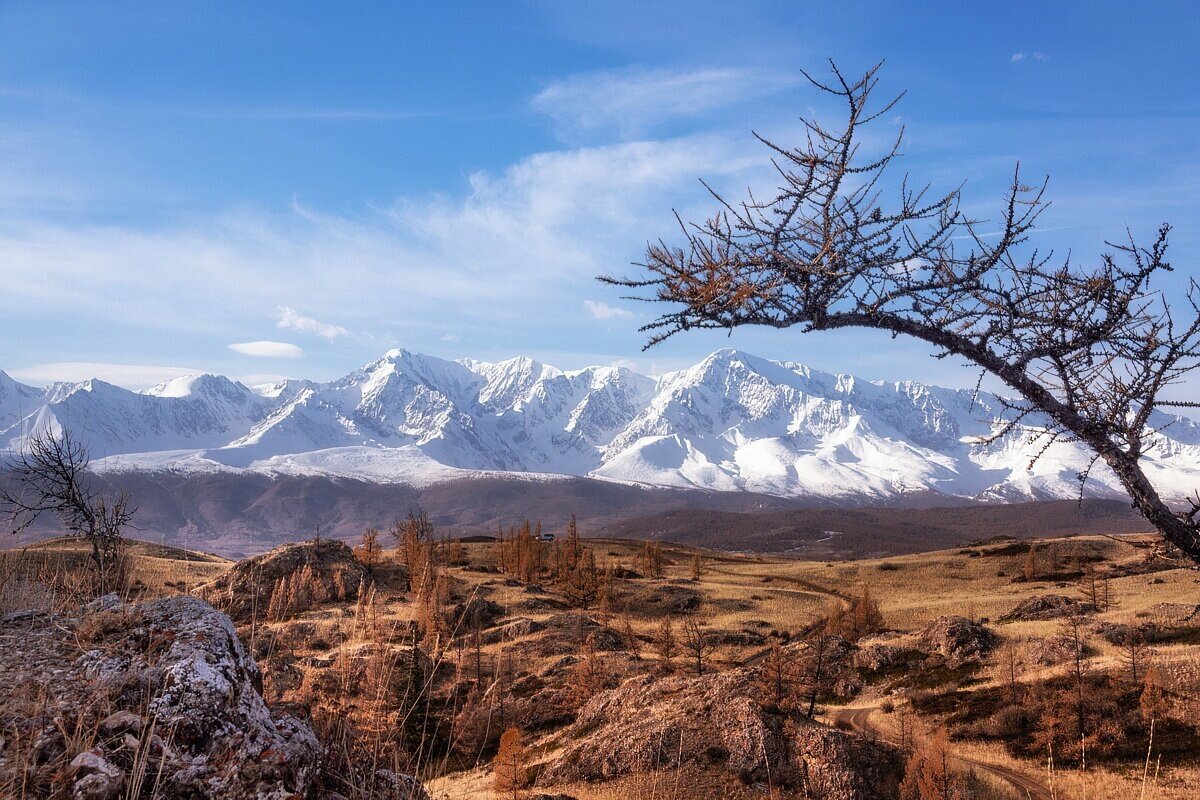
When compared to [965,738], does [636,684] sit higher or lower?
higher

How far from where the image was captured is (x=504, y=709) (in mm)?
23734

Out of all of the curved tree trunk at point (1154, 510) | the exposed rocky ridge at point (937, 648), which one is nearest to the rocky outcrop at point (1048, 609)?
the exposed rocky ridge at point (937, 648)

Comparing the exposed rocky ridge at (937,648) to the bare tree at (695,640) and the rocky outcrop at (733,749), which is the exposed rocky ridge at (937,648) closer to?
the bare tree at (695,640)

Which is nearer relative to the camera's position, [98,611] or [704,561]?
[98,611]

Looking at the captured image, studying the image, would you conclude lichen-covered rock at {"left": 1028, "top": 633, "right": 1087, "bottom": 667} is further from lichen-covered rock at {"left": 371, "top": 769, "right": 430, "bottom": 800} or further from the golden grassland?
lichen-covered rock at {"left": 371, "top": 769, "right": 430, "bottom": 800}

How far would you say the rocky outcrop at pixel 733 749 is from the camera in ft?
42.4

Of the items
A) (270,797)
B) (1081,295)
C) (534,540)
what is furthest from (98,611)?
(534,540)

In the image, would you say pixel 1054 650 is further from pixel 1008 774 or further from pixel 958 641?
pixel 1008 774

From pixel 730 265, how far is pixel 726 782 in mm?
11317

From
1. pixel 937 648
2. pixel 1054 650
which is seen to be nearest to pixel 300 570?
pixel 937 648

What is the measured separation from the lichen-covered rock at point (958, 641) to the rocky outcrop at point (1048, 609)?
9.72 metres

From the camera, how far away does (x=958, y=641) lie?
33281 millimetres

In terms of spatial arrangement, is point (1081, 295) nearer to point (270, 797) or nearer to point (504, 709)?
point (270, 797)

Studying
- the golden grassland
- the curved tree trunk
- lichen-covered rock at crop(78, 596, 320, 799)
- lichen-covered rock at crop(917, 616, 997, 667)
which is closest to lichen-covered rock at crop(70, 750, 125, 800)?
lichen-covered rock at crop(78, 596, 320, 799)
